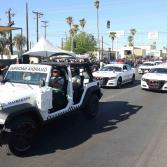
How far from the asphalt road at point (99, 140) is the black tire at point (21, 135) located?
0.16 metres

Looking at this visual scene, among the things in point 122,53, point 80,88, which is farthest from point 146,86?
point 122,53

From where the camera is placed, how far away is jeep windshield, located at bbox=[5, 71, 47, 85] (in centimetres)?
904

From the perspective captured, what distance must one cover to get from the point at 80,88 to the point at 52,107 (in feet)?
6.44

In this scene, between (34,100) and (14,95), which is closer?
(14,95)

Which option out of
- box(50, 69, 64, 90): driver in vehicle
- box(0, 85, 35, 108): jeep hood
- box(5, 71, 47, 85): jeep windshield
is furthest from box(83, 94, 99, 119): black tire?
box(0, 85, 35, 108): jeep hood

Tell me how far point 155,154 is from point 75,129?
275cm

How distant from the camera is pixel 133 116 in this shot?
11727mm

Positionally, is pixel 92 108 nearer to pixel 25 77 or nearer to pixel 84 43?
Answer: pixel 25 77

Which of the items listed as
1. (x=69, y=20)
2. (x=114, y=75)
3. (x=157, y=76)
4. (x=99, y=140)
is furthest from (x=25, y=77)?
(x=69, y=20)

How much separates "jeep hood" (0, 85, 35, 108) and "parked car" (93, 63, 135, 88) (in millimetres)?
12122

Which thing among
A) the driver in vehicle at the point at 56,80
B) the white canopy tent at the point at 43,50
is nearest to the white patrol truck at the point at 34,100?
the driver in vehicle at the point at 56,80

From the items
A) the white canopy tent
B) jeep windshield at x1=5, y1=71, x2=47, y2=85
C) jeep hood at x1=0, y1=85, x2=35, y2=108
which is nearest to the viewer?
jeep hood at x1=0, y1=85, x2=35, y2=108

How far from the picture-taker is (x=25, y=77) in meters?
9.33

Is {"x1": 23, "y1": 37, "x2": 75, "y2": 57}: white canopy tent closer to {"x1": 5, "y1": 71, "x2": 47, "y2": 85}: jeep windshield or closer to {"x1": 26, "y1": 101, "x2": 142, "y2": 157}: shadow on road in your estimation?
{"x1": 26, "y1": 101, "x2": 142, "y2": 157}: shadow on road
